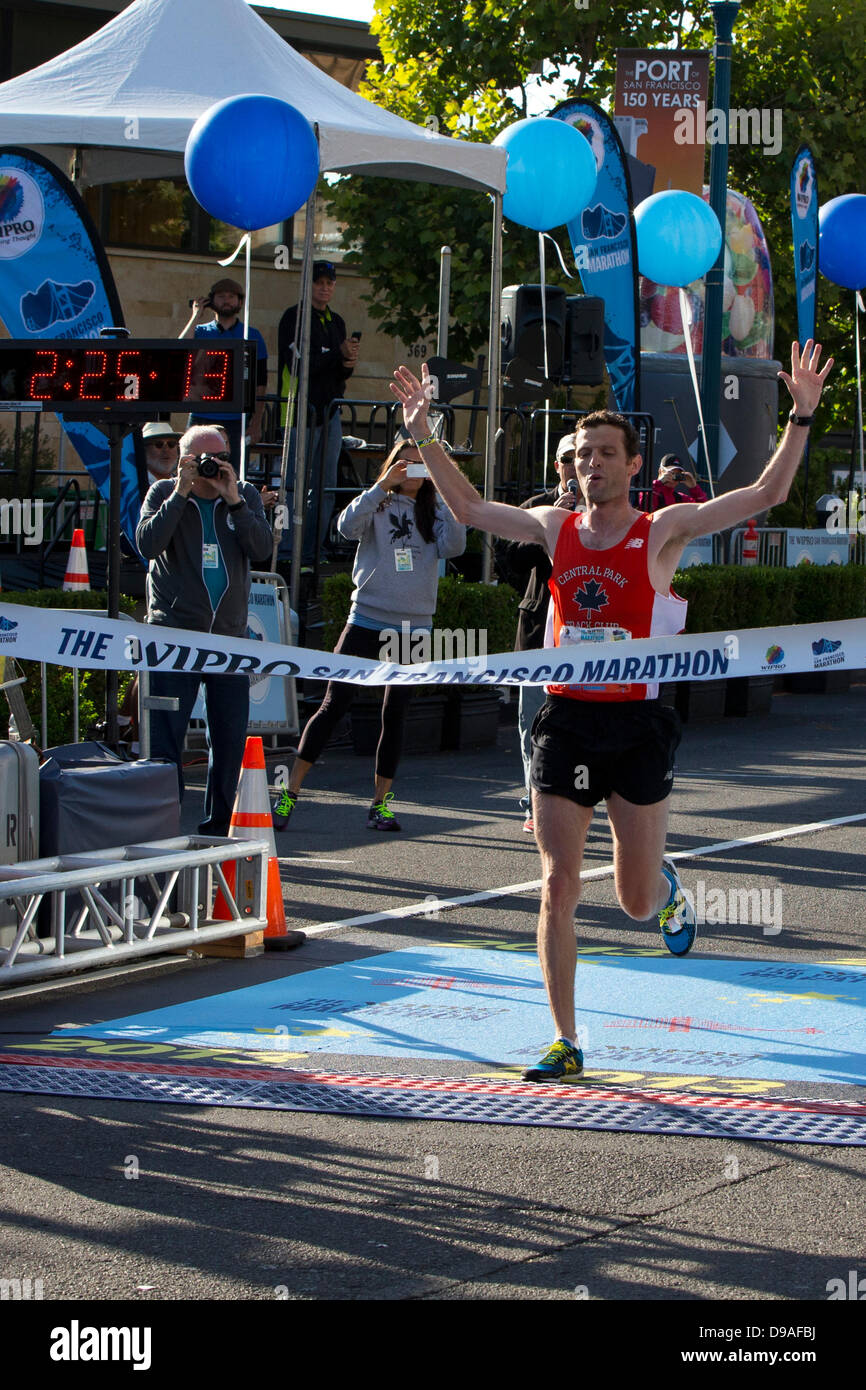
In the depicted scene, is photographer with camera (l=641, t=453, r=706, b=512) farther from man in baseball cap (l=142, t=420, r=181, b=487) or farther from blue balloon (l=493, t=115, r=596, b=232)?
man in baseball cap (l=142, t=420, r=181, b=487)

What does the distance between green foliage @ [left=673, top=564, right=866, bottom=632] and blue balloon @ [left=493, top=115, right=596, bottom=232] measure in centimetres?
348

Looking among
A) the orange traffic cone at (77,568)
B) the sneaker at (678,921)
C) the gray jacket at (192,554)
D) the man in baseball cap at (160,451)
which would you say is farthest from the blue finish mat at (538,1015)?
the man in baseball cap at (160,451)

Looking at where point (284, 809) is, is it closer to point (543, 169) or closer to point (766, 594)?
point (543, 169)

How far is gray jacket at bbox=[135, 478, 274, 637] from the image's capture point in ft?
30.0

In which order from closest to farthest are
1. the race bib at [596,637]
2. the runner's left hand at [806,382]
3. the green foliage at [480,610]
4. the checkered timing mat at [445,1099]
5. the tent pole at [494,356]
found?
the checkered timing mat at [445,1099], the runner's left hand at [806,382], the race bib at [596,637], the green foliage at [480,610], the tent pole at [494,356]

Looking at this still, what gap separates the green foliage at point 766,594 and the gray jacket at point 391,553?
6.31 metres

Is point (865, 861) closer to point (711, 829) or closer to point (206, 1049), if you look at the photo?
point (711, 829)

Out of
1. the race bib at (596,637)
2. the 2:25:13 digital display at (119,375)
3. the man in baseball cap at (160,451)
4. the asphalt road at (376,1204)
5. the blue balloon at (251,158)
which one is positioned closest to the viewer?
the asphalt road at (376,1204)

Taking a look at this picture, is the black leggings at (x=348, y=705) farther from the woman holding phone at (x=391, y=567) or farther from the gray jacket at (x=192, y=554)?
the gray jacket at (x=192, y=554)

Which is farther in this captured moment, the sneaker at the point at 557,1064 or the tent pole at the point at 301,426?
the tent pole at the point at 301,426

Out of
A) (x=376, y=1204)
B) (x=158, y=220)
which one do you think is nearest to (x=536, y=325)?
(x=158, y=220)

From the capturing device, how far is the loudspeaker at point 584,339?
61.1ft

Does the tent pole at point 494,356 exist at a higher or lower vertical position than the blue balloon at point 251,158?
lower
